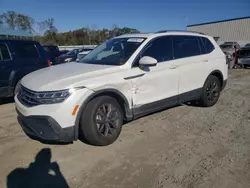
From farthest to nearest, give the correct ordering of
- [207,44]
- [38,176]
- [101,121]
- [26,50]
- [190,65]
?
[26,50] → [207,44] → [190,65] → [101,121] → [38,176]

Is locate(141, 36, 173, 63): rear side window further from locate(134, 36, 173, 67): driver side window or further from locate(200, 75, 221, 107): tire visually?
locate(200, 75, 221, 107): tire

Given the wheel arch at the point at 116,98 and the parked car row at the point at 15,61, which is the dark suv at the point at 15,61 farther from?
the wheel arch at the point at 116,98

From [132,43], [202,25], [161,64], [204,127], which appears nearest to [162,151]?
[204,127]

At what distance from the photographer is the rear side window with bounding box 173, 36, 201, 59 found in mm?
4875

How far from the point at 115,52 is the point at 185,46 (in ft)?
5.32

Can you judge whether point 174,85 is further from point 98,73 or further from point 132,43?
point 98,73

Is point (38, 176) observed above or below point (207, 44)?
below

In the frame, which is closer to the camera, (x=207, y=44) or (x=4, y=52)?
(x=207, y=44)

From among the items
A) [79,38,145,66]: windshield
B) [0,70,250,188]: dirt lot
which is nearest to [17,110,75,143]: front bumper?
[0,70,250,188]: dirt lot

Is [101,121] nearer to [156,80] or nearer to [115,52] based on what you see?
[156,80]

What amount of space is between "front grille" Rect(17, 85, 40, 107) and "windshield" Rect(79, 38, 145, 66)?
136 cm

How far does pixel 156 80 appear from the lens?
170 inches

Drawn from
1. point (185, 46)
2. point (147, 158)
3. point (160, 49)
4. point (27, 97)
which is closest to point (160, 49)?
point (160, 49)

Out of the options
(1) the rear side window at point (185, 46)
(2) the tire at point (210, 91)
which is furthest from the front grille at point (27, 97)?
(2) the tire at point (210, 91)
